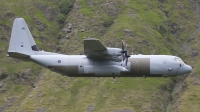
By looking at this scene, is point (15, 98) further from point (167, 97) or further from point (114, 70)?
point (114, 70)

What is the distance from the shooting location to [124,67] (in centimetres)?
6831

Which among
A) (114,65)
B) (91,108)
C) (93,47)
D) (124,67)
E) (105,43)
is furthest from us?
(105,43)

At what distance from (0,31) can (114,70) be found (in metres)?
111

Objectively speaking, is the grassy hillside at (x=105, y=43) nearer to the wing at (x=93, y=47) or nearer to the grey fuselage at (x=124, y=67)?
the grey fuselage at (x=124, y=67)

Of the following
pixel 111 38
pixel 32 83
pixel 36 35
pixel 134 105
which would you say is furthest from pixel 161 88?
pixel 36 35

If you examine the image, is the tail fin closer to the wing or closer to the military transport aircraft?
the military transport aircraft

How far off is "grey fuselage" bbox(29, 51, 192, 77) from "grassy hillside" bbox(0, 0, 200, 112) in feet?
192

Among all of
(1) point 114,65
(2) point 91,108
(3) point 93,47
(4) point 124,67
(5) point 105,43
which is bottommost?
(2) point 91,108

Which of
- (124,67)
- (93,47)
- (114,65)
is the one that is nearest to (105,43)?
(114,65)

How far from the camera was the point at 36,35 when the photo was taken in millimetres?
171500

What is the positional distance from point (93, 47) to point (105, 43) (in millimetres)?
97068

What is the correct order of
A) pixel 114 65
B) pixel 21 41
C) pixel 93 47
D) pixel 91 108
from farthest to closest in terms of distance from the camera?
pixel 91 108 → pixel 21 41 → pixel 114 65 → pixel 93 47

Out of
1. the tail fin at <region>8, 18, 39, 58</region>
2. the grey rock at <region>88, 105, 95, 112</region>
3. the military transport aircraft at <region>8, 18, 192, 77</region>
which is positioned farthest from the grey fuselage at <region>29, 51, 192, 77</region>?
the grey rock at <region>88, 105, 95, 112</region>

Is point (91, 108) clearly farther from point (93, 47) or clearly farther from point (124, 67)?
point (93, 47)
